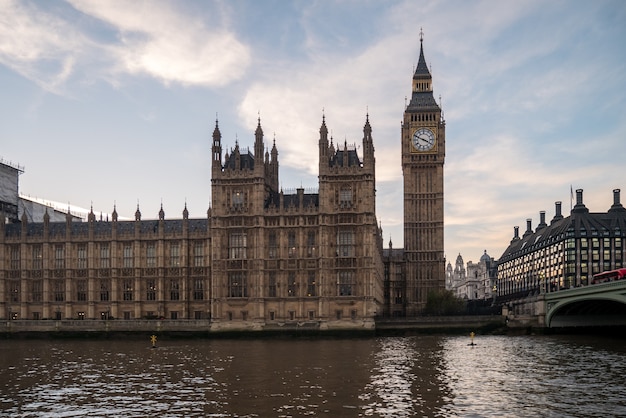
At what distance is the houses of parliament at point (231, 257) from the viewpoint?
11256 centimetres

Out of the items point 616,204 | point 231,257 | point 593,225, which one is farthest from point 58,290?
point 616,204

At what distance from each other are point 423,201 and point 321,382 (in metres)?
112

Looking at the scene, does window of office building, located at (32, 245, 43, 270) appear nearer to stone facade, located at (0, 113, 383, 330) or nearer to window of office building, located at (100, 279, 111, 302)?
stone facade, located at (0, 113, 383, 330)

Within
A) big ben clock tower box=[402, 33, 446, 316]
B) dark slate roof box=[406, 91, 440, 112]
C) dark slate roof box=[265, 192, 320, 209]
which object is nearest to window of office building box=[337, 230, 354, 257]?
dark slate roof box=[265, 192, 320, 209]

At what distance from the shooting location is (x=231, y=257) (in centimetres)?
11550

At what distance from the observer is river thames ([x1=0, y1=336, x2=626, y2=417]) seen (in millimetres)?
38906

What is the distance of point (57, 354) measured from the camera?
257 ft

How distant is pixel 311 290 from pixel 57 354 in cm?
4526

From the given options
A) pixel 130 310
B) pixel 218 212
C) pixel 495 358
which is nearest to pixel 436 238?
pixel 218 212

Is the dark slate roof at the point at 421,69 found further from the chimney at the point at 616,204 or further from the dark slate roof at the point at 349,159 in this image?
the chimney at the point at 616,204

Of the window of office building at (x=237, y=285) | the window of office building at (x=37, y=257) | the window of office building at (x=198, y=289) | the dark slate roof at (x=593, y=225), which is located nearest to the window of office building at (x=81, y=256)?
the window of office building at (x=37, y=257)

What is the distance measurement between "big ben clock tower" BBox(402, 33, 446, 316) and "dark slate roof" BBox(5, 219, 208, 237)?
51.5m

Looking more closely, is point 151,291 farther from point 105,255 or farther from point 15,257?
point 15,257

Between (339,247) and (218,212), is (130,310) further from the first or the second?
(339,247)
